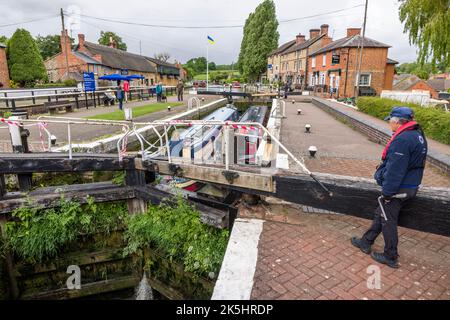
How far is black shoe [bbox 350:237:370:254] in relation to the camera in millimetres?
3732

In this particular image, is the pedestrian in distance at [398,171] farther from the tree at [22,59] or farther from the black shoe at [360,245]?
the tree at [22,59]

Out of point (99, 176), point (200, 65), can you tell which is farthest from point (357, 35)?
point (200, 65)

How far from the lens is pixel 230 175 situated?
4992mm

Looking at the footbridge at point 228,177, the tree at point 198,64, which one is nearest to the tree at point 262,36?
the footbridge at point 228,177

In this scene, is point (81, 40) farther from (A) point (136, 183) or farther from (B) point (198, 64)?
(B) point (198, 64)

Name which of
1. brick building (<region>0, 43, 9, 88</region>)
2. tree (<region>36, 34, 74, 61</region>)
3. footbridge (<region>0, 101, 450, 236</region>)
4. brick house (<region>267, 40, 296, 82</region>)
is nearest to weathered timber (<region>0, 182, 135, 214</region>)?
footbridge (<region>0, 101, 450, 236</region>)

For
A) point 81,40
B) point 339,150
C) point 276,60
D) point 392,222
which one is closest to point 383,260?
point 392,222

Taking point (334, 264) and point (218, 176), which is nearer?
point (334, 264)

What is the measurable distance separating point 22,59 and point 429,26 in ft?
132

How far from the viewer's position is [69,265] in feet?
18.9

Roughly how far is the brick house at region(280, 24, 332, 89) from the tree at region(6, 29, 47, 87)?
115 ft

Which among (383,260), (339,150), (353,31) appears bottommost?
(383,260)
